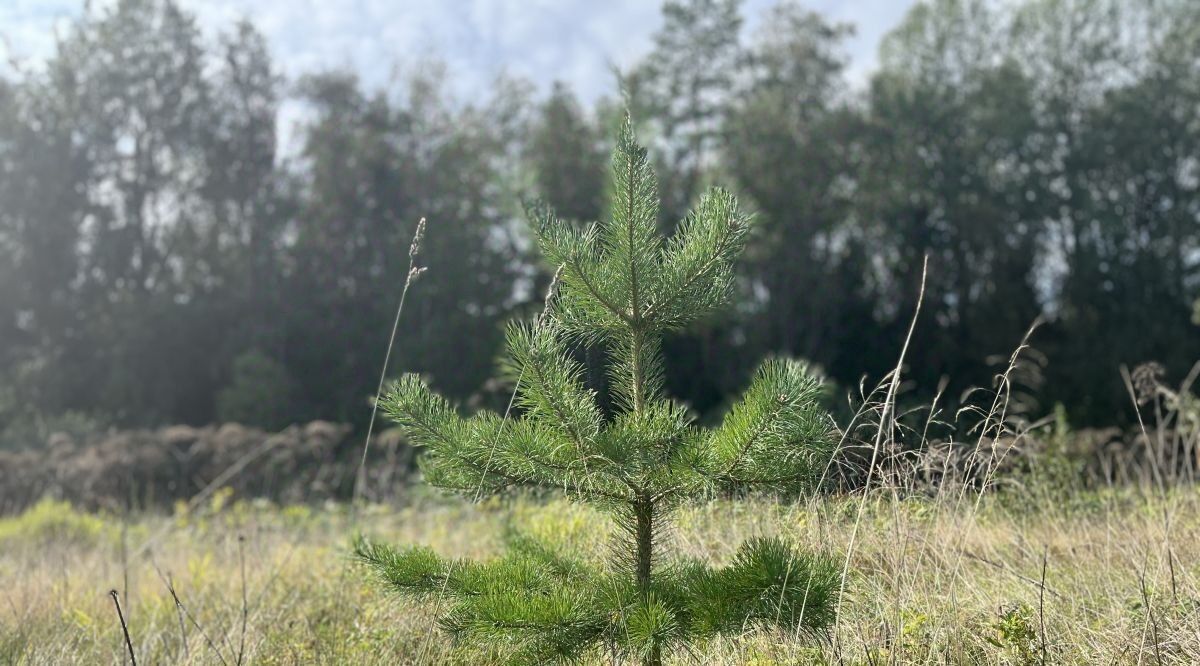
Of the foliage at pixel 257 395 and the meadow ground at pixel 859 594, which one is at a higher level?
the meadow ground at pixel 859 594

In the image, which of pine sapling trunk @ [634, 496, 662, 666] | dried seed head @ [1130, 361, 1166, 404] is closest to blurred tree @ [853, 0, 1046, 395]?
dried seed head @ [1130, 361, 1166, 404]

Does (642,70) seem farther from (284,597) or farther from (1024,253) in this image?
(284,597)

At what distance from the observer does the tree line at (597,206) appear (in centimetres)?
2298

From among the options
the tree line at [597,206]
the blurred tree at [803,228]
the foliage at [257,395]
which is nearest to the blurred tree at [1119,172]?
the tree line at [597,206]

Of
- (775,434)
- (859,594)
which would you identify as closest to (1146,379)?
(859,594)

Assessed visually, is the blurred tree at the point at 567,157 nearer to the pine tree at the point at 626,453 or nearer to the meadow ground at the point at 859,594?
the meadow ground at the point at 859,594

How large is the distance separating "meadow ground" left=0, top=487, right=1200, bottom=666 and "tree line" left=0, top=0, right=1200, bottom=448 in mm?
17410

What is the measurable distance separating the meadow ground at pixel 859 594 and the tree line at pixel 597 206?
1741 cm

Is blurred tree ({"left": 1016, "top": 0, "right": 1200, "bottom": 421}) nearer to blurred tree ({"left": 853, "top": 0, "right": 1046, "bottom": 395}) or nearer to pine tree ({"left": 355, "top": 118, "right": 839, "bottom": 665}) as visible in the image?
blurred tree ({"left": 853, "top": 0, "right": 1046, "bottom": 395})

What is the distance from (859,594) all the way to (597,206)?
19.6 m

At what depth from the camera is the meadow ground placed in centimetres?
290

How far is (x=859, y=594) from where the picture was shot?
3.14 meters

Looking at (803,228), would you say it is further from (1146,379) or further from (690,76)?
(1146,379)

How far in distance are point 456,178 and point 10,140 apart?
1013 cm
